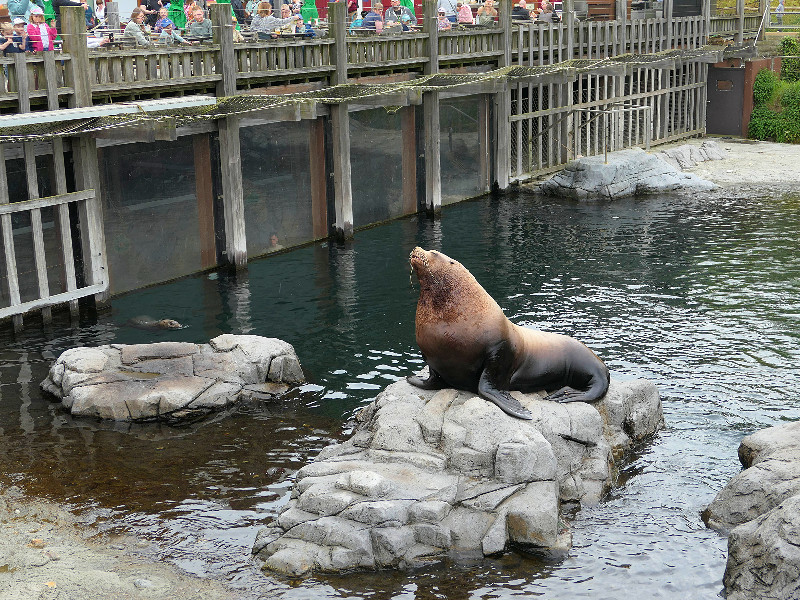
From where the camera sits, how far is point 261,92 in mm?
19062

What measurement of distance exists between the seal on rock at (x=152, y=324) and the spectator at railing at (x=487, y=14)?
12.5 m

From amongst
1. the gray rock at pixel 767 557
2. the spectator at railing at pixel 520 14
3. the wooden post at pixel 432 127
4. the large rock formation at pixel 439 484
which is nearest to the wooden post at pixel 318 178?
the wooden post at pixel 432 127

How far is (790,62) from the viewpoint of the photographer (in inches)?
1308

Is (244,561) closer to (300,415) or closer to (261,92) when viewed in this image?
(300,415)

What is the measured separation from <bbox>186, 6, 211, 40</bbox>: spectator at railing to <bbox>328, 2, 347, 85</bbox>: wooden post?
2.82m

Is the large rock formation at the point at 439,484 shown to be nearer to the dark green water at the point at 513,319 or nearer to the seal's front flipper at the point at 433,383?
the seal's front flipper at the point at 433,383

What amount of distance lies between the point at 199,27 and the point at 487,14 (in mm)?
9302

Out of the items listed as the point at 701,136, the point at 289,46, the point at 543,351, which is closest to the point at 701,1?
the point at 701,136

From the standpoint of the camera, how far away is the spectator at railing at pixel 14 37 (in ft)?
48.2

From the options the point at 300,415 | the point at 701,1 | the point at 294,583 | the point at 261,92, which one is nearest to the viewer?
the point at 294,583

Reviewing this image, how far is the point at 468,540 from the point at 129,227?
10.2 m

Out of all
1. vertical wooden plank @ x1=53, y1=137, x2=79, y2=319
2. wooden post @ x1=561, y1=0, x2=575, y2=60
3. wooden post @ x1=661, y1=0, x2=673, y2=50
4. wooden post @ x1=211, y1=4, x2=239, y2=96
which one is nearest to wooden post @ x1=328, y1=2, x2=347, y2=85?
wooden post @ x1=211, y1=4, x2=239, y2=96

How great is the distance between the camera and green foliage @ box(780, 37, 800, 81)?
109 ft

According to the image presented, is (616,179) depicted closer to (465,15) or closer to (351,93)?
(465,15)
